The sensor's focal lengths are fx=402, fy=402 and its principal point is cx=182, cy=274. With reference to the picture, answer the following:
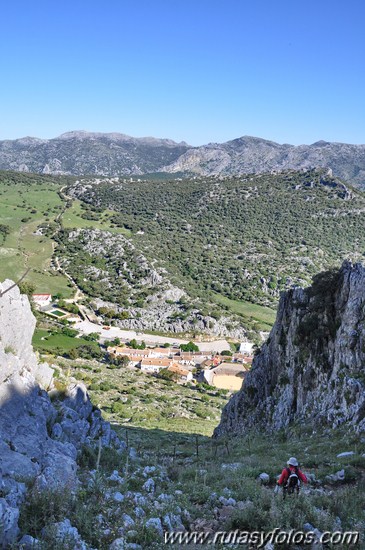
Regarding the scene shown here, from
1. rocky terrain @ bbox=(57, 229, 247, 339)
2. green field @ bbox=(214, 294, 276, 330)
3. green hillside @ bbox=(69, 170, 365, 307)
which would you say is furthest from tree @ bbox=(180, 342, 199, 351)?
green hillside @ bbox=(69, 170, 365, 307)

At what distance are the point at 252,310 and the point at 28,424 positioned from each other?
83664 mm

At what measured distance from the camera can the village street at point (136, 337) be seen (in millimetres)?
75375

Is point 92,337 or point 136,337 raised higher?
point 92,337

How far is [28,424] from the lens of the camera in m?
10.4

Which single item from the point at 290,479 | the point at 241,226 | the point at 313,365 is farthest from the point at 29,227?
the point at 290,479

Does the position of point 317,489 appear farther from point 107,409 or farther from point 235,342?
point 235,342

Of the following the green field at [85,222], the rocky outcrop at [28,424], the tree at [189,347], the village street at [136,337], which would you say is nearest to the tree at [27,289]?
the rocky outcrop at [28,424]

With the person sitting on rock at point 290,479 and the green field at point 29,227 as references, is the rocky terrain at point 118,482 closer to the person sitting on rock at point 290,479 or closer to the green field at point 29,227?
the person sitting on rock at point 290,479

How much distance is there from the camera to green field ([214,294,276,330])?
3446 inches

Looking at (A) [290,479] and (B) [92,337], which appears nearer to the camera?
(A) [290,479]

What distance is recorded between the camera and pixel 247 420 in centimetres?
2173

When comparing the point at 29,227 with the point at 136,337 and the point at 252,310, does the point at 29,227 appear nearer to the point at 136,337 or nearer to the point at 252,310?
the point at 136,337

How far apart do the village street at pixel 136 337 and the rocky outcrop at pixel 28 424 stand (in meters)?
59.9

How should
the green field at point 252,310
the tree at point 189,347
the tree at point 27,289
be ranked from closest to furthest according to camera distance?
the tree at point 27,289, the tree at point 189,347, the green field at point 252,310
